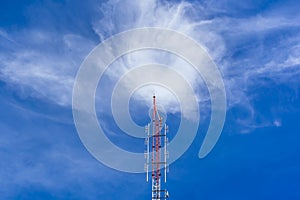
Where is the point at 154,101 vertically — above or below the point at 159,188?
above

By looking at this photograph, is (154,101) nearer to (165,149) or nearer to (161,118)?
(161,118)

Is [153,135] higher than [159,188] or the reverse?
higher

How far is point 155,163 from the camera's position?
4638 cm

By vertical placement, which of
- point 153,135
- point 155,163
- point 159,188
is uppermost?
point 153,135

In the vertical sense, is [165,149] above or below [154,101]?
below

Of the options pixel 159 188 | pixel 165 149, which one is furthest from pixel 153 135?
pixel 159 188

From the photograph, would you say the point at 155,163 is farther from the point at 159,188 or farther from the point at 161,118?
the point at 161,118

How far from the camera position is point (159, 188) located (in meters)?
46.3

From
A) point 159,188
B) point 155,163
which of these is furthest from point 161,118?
point 159,188

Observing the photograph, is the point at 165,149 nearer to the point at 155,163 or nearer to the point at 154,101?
the point at 155,163

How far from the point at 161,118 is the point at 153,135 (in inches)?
124

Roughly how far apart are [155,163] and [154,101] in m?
10.3

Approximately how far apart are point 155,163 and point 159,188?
4.18m

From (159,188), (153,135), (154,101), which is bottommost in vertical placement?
(159,188)
